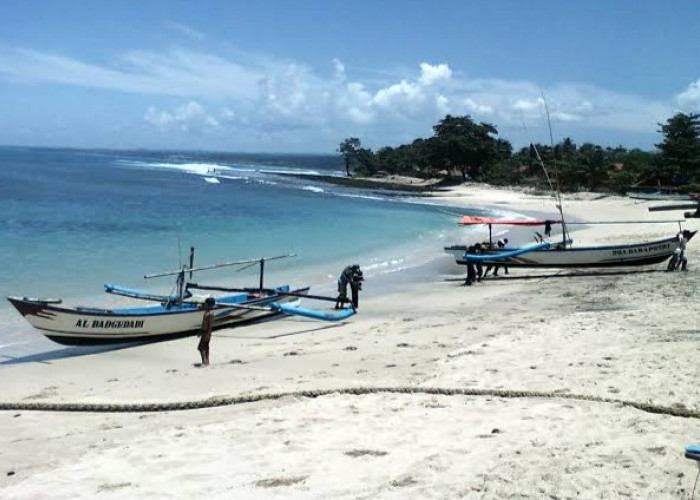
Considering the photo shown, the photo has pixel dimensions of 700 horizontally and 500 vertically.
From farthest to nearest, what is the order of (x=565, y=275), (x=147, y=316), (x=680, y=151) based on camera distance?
(x=680, y=151)
(x=565, y=275)
(x=147, y=316)

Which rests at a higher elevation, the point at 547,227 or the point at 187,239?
the point at 547,227

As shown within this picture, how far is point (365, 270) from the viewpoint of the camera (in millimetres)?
22438

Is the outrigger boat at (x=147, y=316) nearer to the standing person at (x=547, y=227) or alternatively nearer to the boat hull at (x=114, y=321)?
the boat hull at (x=114, y=321)

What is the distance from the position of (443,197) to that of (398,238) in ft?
91.7

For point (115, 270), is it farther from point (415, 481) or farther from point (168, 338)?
point (415, 481)

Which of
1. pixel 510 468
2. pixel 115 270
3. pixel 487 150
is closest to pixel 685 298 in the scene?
pixel 510 468

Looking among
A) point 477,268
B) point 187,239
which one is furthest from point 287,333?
point 187,239

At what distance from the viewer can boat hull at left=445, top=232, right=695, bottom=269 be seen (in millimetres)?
19125

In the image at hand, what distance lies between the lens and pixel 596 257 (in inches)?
772

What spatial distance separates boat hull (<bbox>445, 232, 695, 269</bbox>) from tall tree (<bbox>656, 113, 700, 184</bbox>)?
29550mm

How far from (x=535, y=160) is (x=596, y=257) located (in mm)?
45791

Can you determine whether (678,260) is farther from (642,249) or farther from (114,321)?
(114,321)

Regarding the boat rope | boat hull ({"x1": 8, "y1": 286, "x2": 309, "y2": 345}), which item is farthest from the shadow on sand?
the boat rope

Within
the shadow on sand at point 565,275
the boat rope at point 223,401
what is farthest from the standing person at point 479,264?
the boat rope at point 223,401
